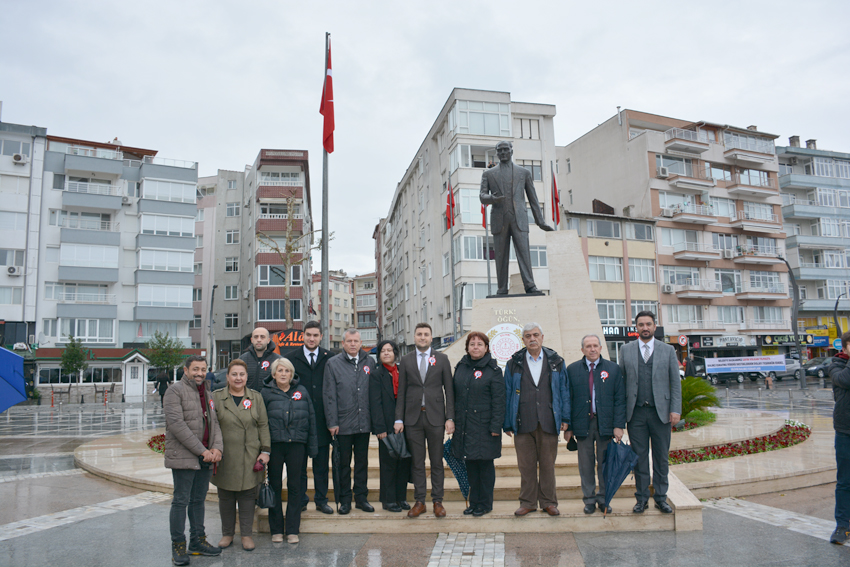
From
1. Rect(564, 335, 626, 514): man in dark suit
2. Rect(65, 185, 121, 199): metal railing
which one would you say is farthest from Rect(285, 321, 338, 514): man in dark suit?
Rect(65, 185, 121, 199): metal railing

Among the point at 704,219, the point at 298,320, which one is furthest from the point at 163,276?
the point at 704,219

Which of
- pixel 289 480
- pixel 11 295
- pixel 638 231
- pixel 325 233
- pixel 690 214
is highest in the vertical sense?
pixel 690 214

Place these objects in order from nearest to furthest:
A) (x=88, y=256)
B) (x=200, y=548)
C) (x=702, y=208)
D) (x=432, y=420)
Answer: (x=200, y=548) < (x=432, y=420) < (x=88, y=256) < (x=702, y=208)

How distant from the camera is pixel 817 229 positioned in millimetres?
57125

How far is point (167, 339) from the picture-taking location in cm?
4403

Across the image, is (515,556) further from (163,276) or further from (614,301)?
(163,276)

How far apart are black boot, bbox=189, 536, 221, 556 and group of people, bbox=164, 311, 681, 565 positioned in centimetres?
4

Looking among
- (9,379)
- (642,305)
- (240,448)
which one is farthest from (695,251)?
(9,379)

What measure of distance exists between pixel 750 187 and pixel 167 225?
1855 inches

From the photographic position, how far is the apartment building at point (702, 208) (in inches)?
1876

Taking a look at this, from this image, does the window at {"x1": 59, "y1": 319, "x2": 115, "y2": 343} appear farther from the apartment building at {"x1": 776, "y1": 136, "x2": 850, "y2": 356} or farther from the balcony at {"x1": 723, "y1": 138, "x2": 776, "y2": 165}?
the apartment building at {"x1": 776, "y1": 136, "x2": 850, "y2": 356}

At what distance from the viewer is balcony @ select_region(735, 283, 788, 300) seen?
49812mm

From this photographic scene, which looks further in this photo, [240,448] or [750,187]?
[750,187]

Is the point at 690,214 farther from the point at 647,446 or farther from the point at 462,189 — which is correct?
the point at 647,446
